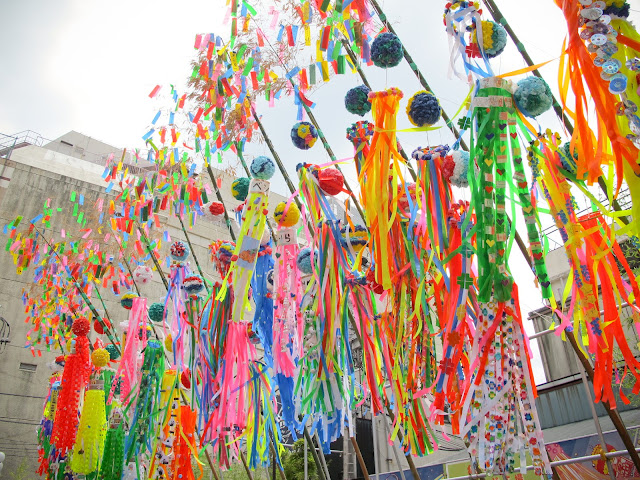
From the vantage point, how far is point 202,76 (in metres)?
3.24

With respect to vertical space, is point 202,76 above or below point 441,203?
above

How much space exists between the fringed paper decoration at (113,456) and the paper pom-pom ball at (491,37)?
3367mm

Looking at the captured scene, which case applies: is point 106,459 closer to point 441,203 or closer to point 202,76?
point 202,76

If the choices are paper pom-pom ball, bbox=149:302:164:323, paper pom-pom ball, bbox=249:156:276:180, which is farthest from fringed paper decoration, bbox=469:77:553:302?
paper pom-pom ball, bbox=149:302:164:323

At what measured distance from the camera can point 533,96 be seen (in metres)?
1.79

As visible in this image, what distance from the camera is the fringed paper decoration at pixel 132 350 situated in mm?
3911

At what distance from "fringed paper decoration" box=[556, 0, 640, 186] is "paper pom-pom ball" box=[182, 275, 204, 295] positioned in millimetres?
2306

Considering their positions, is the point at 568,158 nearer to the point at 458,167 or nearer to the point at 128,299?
the point at 458,167

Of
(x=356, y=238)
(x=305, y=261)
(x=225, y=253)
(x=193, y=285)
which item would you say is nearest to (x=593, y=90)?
(x=356, y=238)

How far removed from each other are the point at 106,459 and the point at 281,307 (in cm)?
196

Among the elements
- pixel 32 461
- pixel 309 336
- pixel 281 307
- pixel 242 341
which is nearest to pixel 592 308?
pixel 309 336

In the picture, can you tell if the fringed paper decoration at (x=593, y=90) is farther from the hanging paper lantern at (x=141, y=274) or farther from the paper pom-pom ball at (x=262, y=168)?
the hanging paper lantern at (x=141, y=274)

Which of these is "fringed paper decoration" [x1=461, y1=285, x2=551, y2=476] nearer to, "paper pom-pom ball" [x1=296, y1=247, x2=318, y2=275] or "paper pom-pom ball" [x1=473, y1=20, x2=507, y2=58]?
"paper pom-pom ball" [x1=473, y1=20, x2=507, y2=58]

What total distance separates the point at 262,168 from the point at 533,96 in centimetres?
136
